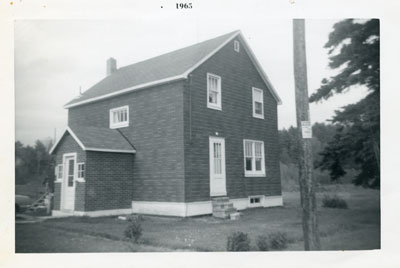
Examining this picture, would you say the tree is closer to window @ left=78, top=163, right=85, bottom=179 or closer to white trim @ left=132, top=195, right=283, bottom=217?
white trim @ left=132, top=195, right=283, bottom=217

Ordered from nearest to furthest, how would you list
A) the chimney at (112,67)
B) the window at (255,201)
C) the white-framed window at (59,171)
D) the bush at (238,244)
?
the bush at (238,244) < the white-framed window at (59,171) < the window at (255,201) < the chimney at (112,67)

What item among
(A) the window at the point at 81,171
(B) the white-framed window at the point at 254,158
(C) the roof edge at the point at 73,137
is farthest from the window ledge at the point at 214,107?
(A) the window at the point at 81,171

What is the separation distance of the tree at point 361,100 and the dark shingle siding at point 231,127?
3458 millimetres

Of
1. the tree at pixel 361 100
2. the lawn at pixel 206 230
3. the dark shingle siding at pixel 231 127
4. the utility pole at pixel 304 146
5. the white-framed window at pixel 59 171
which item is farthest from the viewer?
the white-framed window at pixel 59 171

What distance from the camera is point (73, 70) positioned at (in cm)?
1007

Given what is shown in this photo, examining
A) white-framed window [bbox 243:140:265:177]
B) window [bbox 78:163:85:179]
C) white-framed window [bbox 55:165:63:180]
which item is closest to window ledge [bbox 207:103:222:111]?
white-framed window [bbox 243:140:265:177]

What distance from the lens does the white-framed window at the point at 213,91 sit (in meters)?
14.0

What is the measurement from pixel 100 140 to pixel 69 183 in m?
2.03

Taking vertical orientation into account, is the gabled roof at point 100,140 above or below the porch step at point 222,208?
above

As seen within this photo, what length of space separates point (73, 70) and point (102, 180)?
16.2ft

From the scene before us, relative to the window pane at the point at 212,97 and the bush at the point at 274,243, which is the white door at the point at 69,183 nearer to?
the window pane at the point at 212,97

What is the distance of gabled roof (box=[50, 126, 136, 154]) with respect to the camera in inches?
527
